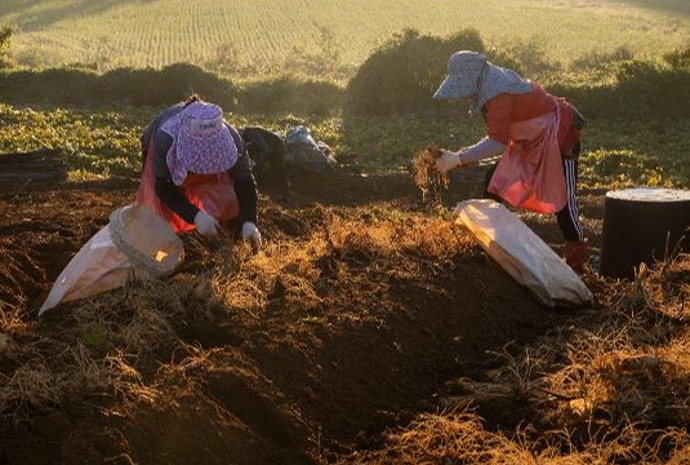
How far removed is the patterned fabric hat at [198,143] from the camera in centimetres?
501

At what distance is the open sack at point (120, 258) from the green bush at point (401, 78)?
44.5ft

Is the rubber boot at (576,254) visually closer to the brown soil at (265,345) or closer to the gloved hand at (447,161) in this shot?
the brown soil at (265,345)

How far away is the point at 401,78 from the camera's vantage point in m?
18.8

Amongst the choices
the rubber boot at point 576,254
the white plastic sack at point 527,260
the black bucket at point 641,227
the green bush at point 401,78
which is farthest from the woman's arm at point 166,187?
the green bush at point 401,78

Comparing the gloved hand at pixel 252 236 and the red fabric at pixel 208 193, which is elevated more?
the red fabric at pixel 208 193

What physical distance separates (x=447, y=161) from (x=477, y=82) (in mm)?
453

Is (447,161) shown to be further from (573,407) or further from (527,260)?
(573,407)

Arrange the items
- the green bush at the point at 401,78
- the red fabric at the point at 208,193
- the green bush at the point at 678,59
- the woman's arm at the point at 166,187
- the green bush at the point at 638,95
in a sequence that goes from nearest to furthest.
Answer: the woman's arm at the point at 166,187, the red fabric at the point at 208,193, the green bush at the point at 638,95, the green bush at the point at 401,78, the green bush at the point at 678,59

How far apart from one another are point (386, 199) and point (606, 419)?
6.15m

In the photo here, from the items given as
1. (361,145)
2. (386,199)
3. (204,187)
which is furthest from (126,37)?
(204,187)

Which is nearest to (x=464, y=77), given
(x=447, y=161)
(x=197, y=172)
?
(x=447, y=161)

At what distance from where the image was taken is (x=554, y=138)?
574 cm

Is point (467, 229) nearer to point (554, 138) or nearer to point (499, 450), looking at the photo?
Answer: point (554, 138)

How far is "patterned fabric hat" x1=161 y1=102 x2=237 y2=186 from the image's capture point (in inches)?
197
